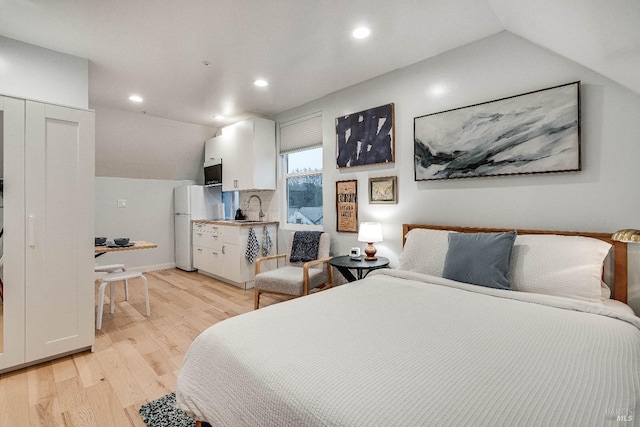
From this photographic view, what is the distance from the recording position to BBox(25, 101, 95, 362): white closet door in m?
2.29

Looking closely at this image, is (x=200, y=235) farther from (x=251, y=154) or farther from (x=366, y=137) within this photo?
(x=366, y=137)

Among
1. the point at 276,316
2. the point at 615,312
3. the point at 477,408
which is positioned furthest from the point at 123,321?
the point at 615,312

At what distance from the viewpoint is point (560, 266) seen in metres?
1.93

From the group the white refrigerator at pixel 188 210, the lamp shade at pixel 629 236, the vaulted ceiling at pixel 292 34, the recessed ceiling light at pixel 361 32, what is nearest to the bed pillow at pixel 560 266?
the lamp shade at pixel 629 236

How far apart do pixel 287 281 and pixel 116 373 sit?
1.53 m

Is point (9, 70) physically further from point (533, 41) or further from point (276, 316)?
point (533, 41)

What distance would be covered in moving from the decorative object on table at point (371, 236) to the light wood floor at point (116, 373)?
1.43 meters

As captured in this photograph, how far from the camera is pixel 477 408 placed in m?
0.88

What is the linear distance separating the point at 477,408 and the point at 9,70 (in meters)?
3.81

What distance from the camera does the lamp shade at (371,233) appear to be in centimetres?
310

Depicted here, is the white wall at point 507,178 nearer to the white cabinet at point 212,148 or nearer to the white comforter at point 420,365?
the white comforter at point 420,365

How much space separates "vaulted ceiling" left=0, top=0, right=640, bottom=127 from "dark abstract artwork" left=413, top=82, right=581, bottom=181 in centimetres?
32

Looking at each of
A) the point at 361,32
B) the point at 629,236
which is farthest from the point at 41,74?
the point at 629,236

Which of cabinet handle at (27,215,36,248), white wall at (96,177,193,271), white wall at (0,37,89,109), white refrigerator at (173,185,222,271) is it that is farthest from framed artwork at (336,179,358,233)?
white wall at (96,177,193,271)
